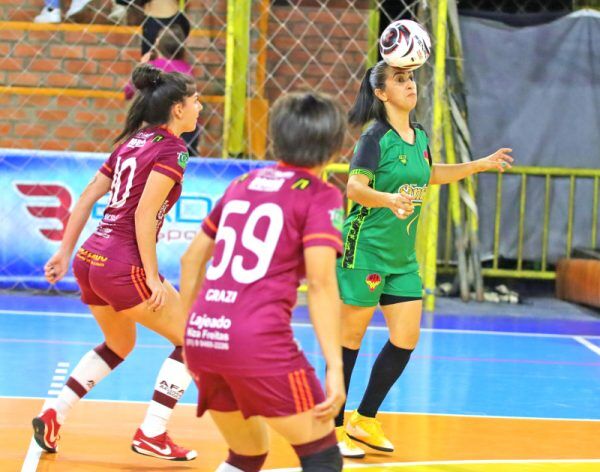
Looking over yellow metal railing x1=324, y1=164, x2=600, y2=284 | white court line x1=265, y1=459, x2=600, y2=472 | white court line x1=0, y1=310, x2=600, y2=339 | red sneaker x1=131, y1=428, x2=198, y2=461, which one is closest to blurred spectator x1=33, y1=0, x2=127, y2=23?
white court line x1=0, y1=310, x2=600, y2=339

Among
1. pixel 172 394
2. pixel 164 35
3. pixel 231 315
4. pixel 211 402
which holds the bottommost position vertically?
pixel 172 394

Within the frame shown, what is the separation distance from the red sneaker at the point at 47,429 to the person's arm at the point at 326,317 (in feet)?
6.21

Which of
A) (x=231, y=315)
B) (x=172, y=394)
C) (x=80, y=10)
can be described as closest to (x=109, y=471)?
(x=172, y=394)

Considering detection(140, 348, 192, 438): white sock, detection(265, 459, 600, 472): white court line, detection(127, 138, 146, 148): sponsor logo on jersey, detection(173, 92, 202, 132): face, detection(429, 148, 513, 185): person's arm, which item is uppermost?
detection(173, 92, 202, 132): face

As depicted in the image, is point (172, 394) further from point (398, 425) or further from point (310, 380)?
point (310, 380)

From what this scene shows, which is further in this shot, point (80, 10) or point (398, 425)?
point (80, 10)

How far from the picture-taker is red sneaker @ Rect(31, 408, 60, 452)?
4.49 meters

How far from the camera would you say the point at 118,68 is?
1011 cm

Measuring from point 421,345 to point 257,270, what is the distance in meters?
4.50

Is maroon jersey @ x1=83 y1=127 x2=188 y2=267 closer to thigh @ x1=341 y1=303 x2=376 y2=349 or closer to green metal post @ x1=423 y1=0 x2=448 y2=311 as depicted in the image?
thigh @ x1=341 y1=303 x2=376 y2=349

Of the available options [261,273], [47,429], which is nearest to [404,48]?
[261,273]

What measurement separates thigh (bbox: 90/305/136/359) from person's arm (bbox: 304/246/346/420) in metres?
1.83

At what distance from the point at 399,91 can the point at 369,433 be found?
1.53 metres

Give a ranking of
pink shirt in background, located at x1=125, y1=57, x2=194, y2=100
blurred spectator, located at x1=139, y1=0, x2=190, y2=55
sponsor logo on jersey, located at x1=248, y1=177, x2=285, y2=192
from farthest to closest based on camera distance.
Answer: blurred spectator, located at x1=139, y1=0, x2=190, y2=55 < pink shirt in background, located at x1=125, y1=57, x2=194, y2=100 < sponsor logo on jersey, located at x1=248, y1=177, x2=285, y2=192
